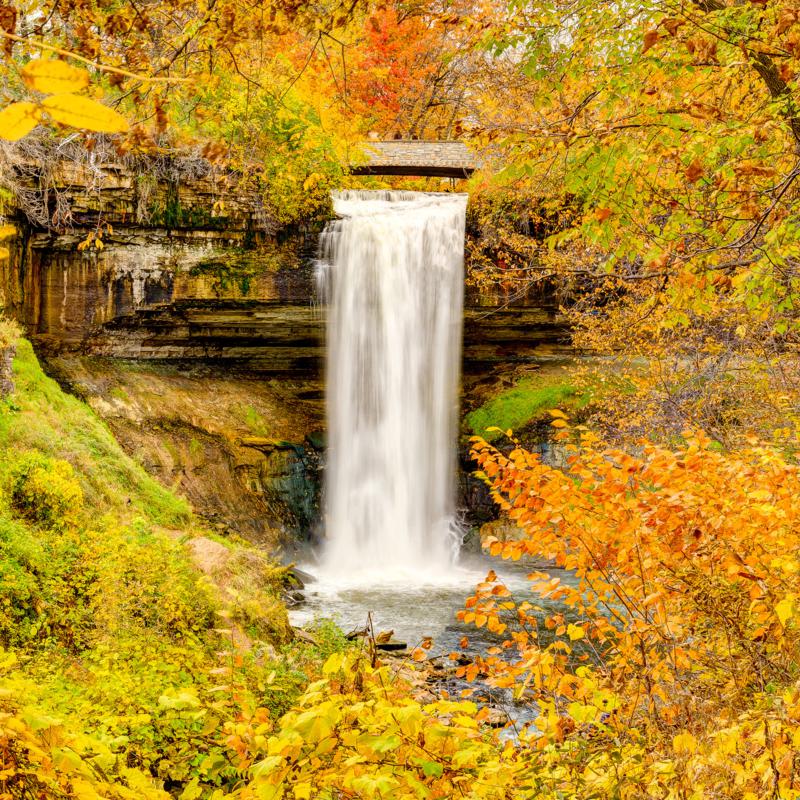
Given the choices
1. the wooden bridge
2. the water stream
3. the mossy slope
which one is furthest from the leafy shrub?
the wooden bridge

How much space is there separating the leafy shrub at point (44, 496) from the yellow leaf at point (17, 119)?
5455 millimetres

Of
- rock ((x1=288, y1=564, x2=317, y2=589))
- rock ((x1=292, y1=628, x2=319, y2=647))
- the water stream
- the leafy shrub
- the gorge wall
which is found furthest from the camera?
the water stream

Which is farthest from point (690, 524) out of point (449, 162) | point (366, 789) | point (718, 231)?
point (449, 162)

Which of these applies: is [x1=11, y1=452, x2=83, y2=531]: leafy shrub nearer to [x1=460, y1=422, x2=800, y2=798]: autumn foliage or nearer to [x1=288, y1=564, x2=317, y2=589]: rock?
[x1=460, y1=422, x2=800, y2=798]: autumn foliage

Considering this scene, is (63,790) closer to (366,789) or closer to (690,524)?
(366,789)

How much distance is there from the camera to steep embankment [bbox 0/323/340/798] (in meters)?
1.83

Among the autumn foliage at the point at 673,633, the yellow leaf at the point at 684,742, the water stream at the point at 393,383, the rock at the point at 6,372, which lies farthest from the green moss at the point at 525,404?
the yellow leaf at the point at 684,742

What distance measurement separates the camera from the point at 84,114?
0.70 m

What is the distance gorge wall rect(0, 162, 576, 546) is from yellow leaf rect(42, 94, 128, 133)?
429 inches

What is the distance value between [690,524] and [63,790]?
3113 mm

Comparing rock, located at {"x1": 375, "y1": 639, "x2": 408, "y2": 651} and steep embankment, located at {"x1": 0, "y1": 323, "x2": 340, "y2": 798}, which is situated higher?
steep embankment, located at {"x1": 0, "y1": 323, "x2": 340, "y2": 798}

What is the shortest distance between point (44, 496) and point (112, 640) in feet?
6.46

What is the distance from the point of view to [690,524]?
3.61 metres

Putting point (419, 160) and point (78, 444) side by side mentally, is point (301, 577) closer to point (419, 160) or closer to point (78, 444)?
point (78, 444)
